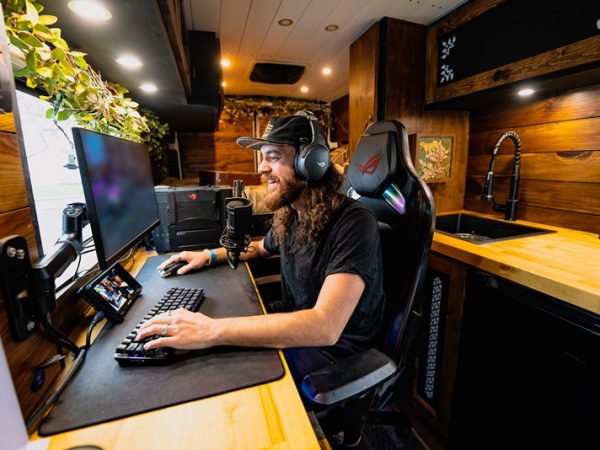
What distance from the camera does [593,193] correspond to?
1.54 meters

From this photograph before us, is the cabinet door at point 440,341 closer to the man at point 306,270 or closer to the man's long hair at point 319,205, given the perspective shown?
the man at point 306,270

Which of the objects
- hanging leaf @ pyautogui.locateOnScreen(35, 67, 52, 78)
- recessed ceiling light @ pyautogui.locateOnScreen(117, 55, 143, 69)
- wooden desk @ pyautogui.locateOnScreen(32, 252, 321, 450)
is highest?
recessed ceiling light @ pyautogui.locateOnScreen(117, 55, 143, 69)

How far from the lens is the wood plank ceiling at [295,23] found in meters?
Answer: 1.81

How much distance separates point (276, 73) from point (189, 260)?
247cm

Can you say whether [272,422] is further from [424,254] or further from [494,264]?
[494,264]

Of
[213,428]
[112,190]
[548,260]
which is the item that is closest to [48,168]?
[112,190]

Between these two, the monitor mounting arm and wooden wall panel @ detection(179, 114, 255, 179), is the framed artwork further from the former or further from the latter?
wooden wall panel @ detection(179, 114, 255, 179)

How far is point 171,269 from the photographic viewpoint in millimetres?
1271

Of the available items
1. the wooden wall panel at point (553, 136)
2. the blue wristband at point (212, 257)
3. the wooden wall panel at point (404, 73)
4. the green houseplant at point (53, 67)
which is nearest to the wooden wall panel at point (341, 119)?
the wooden wall panel at point (404, 73)

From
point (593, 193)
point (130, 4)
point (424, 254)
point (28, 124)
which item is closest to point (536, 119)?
point (593, 193)

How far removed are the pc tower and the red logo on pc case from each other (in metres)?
0.91

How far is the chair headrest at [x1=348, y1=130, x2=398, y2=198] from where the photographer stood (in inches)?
40.9

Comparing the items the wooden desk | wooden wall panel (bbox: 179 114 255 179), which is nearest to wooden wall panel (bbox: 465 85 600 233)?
the wooden desk

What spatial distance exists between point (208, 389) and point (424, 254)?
0.75 meters
